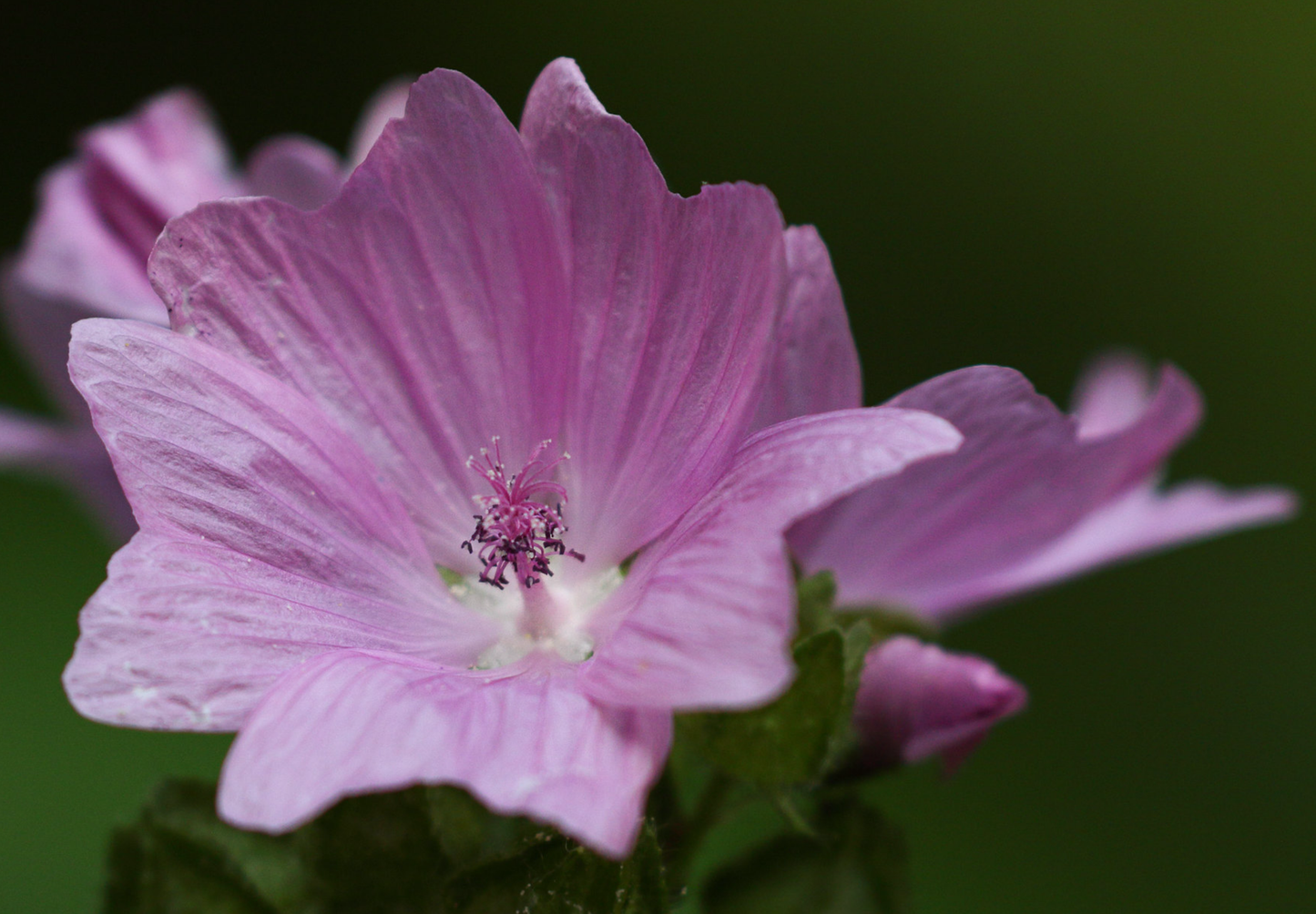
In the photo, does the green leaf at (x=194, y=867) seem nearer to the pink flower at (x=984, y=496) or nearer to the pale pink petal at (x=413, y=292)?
the pale pink petal at (x=413, y=292)

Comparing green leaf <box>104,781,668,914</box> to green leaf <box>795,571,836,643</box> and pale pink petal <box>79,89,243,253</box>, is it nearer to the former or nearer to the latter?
green leaf <box>795,571,836,643</box>

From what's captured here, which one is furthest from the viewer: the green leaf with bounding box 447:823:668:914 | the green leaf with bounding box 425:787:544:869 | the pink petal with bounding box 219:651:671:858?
the green leaf with bounding box 425:787:544:869

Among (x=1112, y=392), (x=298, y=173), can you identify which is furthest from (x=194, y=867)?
(x=1112, y=392)

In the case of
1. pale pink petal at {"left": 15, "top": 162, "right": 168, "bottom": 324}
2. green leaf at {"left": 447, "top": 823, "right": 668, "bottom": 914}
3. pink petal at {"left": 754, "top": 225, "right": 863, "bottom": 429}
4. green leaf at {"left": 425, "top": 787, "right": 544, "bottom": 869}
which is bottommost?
green leaf at {"left": 425, "top": 787, "right": 544, "bottom": 869}

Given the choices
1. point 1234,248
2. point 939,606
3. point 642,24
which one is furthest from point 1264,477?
point 939,606

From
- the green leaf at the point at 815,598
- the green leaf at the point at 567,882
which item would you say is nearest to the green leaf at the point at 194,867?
the green leaf at the point at 567,882

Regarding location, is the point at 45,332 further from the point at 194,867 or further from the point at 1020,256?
the point at 1020,256

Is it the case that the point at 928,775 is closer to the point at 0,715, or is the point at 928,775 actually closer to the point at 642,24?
the point at 0,715

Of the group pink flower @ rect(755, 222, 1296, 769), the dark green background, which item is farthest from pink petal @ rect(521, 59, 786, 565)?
the dark green background
